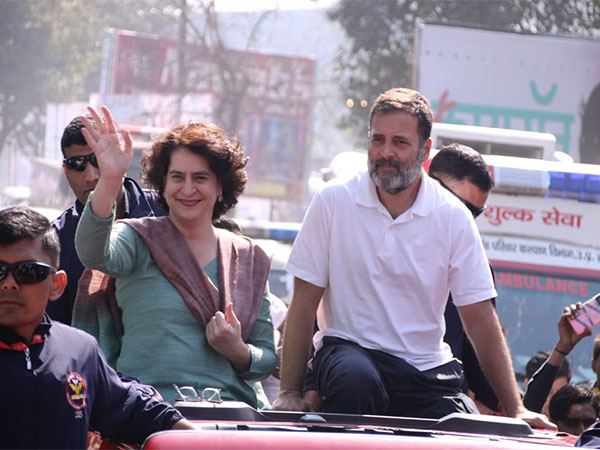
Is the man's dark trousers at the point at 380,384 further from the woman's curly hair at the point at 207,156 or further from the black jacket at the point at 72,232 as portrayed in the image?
the black jacket at the point at 72,232

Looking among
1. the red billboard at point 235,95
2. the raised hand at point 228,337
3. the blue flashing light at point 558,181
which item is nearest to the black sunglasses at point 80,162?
the raised hand at point 228,337

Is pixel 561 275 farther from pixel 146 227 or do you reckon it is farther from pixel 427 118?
pixel 146 227

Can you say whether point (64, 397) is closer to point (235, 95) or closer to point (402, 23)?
point (402, 23)

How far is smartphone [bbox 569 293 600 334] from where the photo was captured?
16.0 feet

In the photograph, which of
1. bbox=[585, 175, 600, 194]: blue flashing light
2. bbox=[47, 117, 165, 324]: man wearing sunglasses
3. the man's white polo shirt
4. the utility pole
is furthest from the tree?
the man's white polo shirt

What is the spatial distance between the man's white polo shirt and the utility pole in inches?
1011

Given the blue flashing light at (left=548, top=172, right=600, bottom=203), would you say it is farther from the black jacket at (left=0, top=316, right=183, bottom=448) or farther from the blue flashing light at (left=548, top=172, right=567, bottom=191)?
the black jacket at (left=0, top=316, right=183, bottom=448)

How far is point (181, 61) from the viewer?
32031 millimetres

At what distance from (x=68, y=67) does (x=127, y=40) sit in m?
3.01

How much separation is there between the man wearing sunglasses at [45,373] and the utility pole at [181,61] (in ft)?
87.3

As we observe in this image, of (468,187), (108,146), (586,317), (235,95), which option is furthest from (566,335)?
(235,95)

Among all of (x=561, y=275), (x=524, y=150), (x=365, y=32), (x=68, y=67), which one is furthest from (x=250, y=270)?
(x=68, y=67)

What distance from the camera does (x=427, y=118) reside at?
4137 mm

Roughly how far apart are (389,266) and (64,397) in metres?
1.44
